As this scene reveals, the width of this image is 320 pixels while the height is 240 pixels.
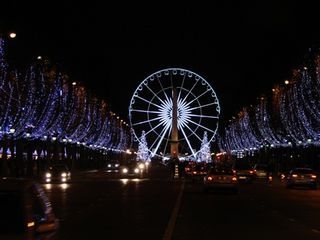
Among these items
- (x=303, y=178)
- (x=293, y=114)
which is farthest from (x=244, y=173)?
(x=293, y=114)

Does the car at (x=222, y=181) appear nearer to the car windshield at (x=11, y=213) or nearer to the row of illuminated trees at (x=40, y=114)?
the row of illuminated trees at (x=40, y=114)

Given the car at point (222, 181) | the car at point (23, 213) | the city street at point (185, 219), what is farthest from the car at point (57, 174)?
the car at point (23, 213)

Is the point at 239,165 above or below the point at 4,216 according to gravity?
above

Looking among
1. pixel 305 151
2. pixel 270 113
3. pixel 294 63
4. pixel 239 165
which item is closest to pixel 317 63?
pixel 239 165

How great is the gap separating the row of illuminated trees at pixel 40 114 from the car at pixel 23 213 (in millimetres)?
49513

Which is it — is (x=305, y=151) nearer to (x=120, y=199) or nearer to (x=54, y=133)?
(x=54, y=133)

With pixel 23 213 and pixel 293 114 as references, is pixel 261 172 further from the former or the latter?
pixel 23 213

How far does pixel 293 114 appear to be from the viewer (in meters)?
88.4

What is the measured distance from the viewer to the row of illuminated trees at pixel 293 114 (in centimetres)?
7500

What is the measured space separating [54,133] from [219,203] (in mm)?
54567

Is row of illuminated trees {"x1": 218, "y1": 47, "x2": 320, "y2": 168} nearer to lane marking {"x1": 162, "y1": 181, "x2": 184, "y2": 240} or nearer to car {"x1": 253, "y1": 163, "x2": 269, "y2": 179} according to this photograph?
car {"x1": 253, "y1": 163, "x2": 269, "y2": 179}

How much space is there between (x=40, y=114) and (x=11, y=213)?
71.1m

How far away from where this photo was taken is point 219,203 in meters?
36.3

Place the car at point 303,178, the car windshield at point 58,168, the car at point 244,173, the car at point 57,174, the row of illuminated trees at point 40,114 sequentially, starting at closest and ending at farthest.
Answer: the car at point 303,178 < the row of illuminated trees at point 40,114 < the car at point 244,173 < the car at point 57,174 < the car windshield at point 58,168
